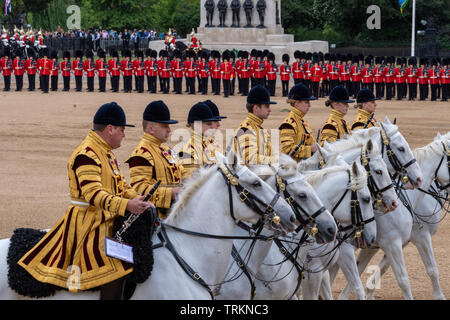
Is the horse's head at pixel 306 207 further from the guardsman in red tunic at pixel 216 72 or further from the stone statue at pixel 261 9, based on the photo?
the stone statue at pixel 261 9

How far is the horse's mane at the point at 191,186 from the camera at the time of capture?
5129 mm

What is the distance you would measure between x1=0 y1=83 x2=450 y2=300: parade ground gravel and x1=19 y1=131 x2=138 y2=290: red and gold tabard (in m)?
3.92

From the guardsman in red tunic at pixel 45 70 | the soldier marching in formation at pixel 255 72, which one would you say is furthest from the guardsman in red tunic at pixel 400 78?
the guardsman in red tunic at pixel 45 70

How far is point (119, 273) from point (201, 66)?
79.3 feet

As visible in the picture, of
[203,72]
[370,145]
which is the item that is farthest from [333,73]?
[370,145]

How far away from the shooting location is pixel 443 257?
374 inches

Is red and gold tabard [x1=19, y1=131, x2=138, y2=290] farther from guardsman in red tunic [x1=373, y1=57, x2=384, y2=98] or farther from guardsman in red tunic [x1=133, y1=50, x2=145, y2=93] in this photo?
guardsman in red tunic [x1=133, y1=50, x2=145, y2=93]

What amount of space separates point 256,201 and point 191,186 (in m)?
0.43

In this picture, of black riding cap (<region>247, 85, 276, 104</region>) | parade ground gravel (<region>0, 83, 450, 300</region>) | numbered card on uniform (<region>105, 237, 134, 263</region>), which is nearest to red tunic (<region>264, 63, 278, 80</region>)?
parade ground gravel (<region>0, 83, 450, 300</region>)

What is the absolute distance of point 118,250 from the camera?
4.91 meters

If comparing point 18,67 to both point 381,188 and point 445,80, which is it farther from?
point 381,188

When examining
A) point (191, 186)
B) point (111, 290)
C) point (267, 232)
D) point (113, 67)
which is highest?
point (113, 67)

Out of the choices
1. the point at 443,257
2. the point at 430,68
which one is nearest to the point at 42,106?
the point at 430,68

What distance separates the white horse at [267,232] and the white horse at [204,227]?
288 mm
